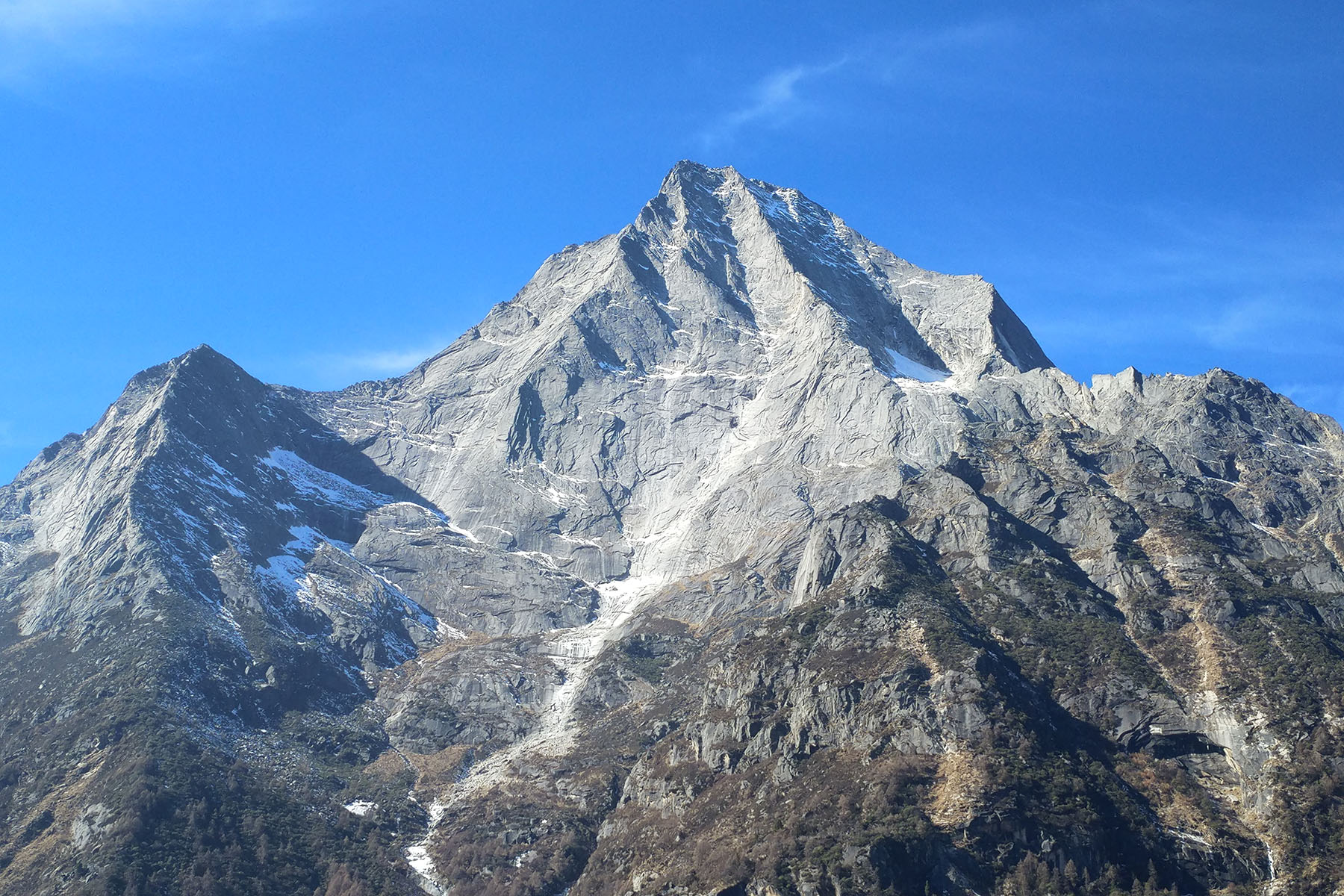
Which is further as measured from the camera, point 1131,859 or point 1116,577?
point 1116,577

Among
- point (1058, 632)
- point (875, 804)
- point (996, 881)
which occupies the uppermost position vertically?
point (1058, 632)

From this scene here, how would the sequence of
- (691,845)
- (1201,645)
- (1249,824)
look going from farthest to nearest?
(1201,645), (691,845), (1249,824)

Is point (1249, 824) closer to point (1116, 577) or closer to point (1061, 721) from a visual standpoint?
point (1061, 721)

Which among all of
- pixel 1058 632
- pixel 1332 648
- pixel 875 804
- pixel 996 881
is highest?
pixel 1058 632

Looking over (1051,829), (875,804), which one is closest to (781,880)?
(875,804)

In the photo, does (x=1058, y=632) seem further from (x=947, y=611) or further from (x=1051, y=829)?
(x=1051, y=829)

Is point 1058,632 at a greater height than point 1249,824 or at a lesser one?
greater

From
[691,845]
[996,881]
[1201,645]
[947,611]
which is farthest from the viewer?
[947,611]

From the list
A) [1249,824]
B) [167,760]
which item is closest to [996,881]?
[1249,824]

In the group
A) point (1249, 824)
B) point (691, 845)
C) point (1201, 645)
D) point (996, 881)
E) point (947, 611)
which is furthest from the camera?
point (947, 611)
